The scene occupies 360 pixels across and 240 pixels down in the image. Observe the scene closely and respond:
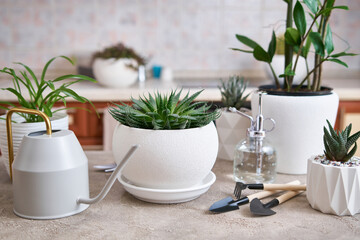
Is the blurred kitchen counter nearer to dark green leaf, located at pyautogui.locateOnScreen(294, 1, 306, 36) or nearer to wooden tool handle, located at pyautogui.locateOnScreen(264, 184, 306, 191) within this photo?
dark green leaf, located at pyautogui.locateOnScreen(294, 1, 306, 36)

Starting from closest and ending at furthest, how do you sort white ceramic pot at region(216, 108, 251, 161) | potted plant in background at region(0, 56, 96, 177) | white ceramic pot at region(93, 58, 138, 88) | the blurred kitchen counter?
1. potted plant in background at region(0, 56, 96, 177)
2. white ceramic pot at region(216, 108, 251, 161)
3. the blurred kitchen counter
4. white ceramic pot at region(93, 58, 138, 88)

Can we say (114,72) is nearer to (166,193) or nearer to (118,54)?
(118,54)

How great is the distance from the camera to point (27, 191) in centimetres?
89

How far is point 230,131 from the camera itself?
139cm

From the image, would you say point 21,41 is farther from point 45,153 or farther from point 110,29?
point 45,153

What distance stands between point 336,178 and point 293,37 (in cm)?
49

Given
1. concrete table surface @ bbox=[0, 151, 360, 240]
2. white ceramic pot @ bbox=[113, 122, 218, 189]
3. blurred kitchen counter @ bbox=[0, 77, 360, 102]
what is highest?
white ceramic pot @ bbox=[113, 122, 218, 189]

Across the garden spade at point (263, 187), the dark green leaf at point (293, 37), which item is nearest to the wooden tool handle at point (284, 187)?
the garden spade at point (263, 187)

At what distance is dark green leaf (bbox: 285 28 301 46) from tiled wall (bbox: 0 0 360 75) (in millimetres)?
2188

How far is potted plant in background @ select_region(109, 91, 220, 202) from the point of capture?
94 centimetres

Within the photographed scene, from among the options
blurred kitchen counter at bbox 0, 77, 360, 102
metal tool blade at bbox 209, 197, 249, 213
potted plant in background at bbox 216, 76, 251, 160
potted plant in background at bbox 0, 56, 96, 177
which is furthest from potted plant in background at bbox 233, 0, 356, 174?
blurred kitchen counter at bbox 0, 77, 360, 102

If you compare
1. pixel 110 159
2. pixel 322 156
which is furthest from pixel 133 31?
pixel 322 156

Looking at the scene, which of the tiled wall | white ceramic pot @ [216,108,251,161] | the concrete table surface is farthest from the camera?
the tiled wall

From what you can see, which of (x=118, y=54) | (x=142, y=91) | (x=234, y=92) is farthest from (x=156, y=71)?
(x=234, y=92)
